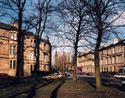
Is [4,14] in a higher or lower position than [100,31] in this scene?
higher

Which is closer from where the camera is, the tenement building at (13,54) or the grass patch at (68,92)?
the grass patch at (68,92)

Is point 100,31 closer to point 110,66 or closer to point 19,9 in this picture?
point 19,9

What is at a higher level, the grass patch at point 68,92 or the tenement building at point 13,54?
the tenement building at point 13,54

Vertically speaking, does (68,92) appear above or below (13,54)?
below

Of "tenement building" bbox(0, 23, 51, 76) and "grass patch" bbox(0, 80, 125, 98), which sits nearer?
"grass patch" bbox(0, 80, 125, 98)

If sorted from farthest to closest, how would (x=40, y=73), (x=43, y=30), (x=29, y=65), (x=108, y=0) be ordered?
(x=29, y=65) → (x=40, y=73) → (x=43, y=30) → (x=108, y=0)

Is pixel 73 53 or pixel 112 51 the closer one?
pixel 73 53

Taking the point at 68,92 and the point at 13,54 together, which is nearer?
the point at 68,92

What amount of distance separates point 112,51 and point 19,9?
46000 mm

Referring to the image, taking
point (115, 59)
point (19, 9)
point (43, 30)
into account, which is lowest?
point (115, 59)

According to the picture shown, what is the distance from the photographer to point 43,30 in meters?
22.1

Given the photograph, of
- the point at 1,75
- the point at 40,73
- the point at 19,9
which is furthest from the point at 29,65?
the point at 19,9

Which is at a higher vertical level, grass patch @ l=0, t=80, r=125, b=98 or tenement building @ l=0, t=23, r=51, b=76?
tenement building @ l=0, t=23, r=51, b=76

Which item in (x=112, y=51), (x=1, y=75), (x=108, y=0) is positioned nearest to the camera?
(x=108, y=0)
